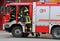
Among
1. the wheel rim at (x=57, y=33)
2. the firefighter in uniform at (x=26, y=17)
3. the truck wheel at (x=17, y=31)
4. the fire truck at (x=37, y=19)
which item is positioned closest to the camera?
the fire truck at (x=37, y=19)

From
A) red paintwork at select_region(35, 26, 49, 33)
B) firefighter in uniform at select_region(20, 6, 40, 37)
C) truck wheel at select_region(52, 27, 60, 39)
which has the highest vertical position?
firefighter in uniform at select_region(20, 6, 40, 37)

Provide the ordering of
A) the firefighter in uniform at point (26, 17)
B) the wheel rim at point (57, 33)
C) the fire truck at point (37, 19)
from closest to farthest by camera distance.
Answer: the fire truck at point (37, 19) < the wheel rim at point (57, 33) < the firefighter in uniform at point (26, 17)

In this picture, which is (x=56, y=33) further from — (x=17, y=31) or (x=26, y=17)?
(x=17, y=31)

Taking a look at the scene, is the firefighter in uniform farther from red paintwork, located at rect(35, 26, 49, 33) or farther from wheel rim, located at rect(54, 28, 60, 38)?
wheel rim, located at rect(54, 28, 60, 38)

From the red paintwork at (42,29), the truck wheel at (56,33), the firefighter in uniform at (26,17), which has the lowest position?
the truck wheel at (56,33)

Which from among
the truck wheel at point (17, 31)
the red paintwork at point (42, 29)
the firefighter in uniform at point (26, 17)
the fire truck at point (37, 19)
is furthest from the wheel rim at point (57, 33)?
the truck wheel at point (17, 31)

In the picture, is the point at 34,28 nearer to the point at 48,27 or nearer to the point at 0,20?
the point at 48,27

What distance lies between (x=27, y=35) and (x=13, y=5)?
254 centimetres

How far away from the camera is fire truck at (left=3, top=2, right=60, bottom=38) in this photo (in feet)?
61.4

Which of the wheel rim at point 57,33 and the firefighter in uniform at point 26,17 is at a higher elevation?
the firefighter in uniform at point 26,17

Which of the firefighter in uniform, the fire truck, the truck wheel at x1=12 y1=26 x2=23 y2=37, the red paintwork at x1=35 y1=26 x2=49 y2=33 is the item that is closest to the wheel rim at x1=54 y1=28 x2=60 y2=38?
the fire truck

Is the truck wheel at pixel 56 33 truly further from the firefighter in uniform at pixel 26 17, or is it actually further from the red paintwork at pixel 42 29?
the firefighter in uniform at pixel 26 17

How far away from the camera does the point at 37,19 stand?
19031 millimetres

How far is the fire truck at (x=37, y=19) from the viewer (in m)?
18.7
